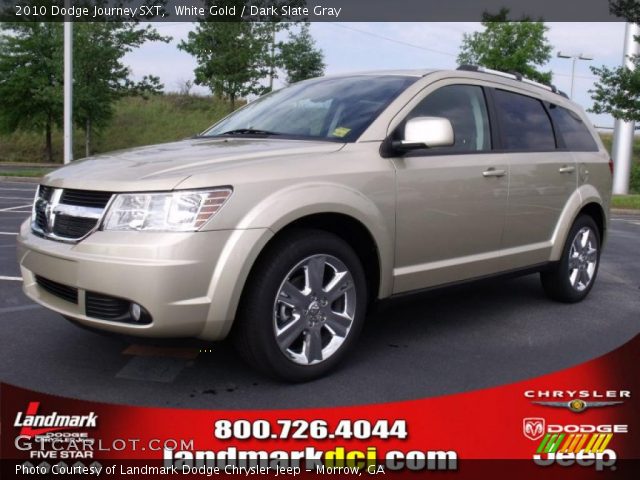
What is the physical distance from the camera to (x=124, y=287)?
289cm

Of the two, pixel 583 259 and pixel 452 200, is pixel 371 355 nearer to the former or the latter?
pixel 452 200

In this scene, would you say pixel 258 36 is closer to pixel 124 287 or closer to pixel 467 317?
pixel 467 317

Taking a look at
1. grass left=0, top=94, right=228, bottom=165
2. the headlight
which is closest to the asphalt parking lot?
the headlight

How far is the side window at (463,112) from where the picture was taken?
4094 mm

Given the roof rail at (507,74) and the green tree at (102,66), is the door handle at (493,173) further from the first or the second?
the green tree at (102,66)

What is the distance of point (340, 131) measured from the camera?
378cm

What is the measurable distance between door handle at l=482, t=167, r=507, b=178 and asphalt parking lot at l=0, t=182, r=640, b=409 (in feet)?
2.41

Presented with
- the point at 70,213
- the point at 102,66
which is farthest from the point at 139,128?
the point at 70,213

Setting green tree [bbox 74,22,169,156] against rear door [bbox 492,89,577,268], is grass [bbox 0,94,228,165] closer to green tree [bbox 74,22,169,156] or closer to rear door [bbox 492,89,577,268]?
green tree [bbox 74,22,169,156]

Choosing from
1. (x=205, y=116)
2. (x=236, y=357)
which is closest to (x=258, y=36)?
(x=205, y=116)

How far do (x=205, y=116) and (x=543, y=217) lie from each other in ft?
108

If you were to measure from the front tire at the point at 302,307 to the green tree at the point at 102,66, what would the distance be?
22357mm

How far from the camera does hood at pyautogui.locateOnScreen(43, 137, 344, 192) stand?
3010 mm

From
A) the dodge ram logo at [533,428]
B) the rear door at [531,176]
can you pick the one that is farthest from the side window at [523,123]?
the dodge ram logo at [533,428]
